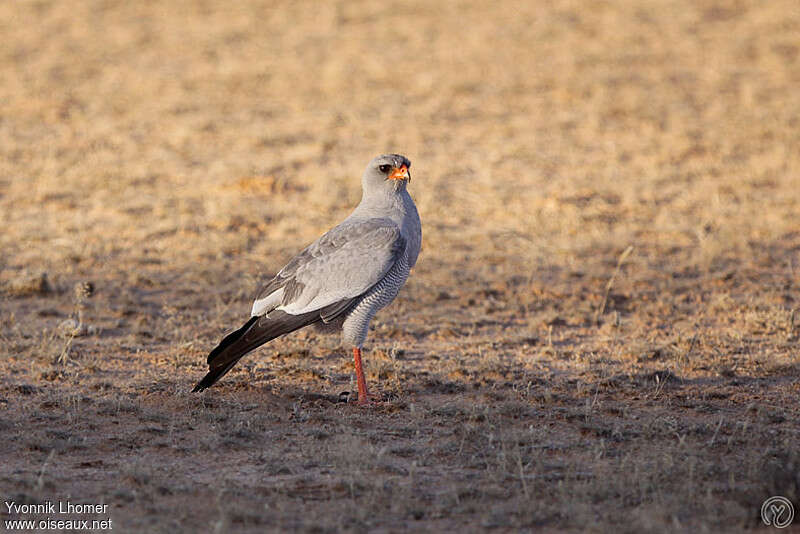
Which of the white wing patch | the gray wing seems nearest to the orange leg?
the gray wing

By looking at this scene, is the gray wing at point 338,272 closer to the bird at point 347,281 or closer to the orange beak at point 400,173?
the bird at point 347,281

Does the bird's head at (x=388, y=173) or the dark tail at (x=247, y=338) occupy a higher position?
the bird's head at (x=388, y=173)

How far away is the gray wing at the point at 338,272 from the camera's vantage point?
663 cm

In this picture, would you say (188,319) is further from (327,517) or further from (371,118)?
(371,118)

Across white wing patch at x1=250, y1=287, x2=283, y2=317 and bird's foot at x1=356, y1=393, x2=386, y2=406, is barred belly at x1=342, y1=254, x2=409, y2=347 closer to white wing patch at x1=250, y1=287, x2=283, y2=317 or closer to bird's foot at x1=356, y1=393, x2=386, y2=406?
bird's foot at x1=356, y1=393, x2=386, y2=406

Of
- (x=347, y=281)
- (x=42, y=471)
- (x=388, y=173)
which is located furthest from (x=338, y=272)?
(x=42, y=471)

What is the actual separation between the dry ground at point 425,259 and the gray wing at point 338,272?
27.2 inches

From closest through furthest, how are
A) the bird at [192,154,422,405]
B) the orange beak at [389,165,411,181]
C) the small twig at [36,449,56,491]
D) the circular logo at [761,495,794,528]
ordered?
the circular logo at [761,495,794,528] → the small twig at [36,449,56,491] → the bird at [192,154,422,405] → the orange beak at [389,165,411,181]

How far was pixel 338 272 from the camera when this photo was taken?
6.69 metres

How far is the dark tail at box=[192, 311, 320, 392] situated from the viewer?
6.30m

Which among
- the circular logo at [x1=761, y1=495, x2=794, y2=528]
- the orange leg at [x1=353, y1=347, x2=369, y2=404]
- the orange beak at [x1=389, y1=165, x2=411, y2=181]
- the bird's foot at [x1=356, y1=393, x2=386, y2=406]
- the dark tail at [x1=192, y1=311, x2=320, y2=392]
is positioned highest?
the orange beak at [x1=389, y1=165, x2=411, y2=181]

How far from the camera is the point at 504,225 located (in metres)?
12.1

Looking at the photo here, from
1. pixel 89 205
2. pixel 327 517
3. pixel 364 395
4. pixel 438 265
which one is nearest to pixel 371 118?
pixel 89 205

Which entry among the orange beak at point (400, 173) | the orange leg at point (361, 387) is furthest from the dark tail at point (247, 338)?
the orange beak at point (400, 173)
